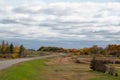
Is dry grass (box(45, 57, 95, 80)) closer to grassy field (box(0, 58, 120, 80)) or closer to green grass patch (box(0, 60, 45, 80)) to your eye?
grassy field (box(0, 58, 120, 80))

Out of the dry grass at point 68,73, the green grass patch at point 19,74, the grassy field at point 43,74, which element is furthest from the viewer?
the dry grass at point 68,73

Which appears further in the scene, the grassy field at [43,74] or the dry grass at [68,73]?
the dry grass at [68,73]

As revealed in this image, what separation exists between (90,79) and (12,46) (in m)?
98.5

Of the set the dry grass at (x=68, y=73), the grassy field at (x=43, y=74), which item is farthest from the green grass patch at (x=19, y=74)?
the dry grass at (x=68, y=73)

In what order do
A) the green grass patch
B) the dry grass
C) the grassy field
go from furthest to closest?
1. the dry grass
2. the grassy field
3. the green grass patch

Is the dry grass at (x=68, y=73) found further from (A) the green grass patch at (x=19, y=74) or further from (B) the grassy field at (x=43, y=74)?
(A) the green grass patch at (x=19, y=74)

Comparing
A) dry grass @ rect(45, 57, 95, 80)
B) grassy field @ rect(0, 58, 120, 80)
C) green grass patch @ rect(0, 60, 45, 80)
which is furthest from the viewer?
dry grass @ rect(45, 57, 95, 80)

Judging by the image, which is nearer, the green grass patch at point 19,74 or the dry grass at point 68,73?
the green grass patch at point 19,74

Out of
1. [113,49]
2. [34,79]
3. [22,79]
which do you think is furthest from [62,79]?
[113,49]

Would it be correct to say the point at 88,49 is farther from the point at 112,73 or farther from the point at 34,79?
the point at 34,79

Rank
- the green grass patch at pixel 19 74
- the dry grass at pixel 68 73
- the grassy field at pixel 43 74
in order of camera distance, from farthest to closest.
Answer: the dry grass at pixel 68 73 < the grassy field at pixel 43 74 < the green grass patch at pixel 19 74

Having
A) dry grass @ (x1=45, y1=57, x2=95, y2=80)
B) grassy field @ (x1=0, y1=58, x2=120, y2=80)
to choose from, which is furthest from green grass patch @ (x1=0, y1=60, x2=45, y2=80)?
dry grass @ (x1=45, y1=57, x2=95, y2=80)

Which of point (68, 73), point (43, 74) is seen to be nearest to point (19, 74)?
point (43, 74)

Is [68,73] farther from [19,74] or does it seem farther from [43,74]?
[19,74]
